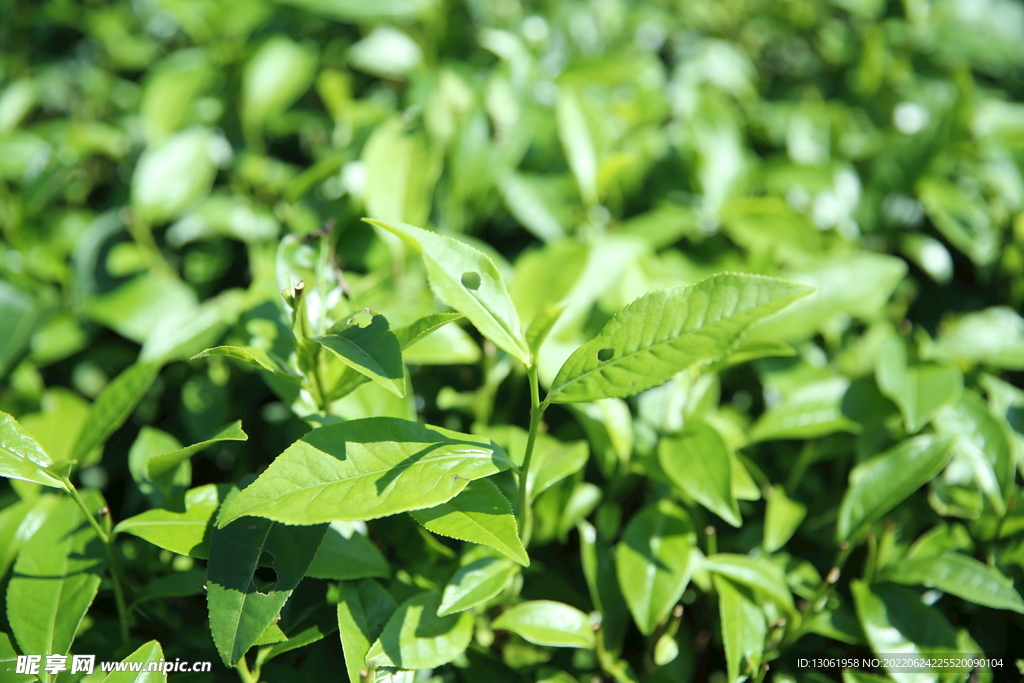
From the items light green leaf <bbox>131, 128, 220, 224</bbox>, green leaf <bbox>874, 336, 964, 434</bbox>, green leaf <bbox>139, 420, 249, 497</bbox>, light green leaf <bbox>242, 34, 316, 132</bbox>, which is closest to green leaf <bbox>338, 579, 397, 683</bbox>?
green leaf <bbox>139, 420, 249, 497</bbox>

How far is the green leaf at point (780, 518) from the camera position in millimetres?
1099

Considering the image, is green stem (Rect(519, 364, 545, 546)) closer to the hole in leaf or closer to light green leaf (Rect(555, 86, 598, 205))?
the hole in leaf

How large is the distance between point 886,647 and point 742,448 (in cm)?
38

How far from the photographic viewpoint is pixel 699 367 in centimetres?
115

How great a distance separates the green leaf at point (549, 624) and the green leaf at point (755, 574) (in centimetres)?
21

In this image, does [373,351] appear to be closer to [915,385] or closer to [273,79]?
[915,385]

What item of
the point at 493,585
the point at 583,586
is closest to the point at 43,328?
the point at 493,585

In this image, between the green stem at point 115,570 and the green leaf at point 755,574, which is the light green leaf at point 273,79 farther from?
the green leaf at point 755,574

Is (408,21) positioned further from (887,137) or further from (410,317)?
(887,137)

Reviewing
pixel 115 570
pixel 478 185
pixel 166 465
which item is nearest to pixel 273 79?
pixel 478 185

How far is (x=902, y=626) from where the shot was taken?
1.05 meters

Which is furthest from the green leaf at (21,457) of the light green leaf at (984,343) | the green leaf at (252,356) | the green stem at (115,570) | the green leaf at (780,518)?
the light green leaf at (984,343)

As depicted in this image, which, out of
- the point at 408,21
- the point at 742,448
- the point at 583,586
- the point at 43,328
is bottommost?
the point at 583,586

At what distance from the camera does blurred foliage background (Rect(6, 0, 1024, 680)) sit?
4.10 ft
